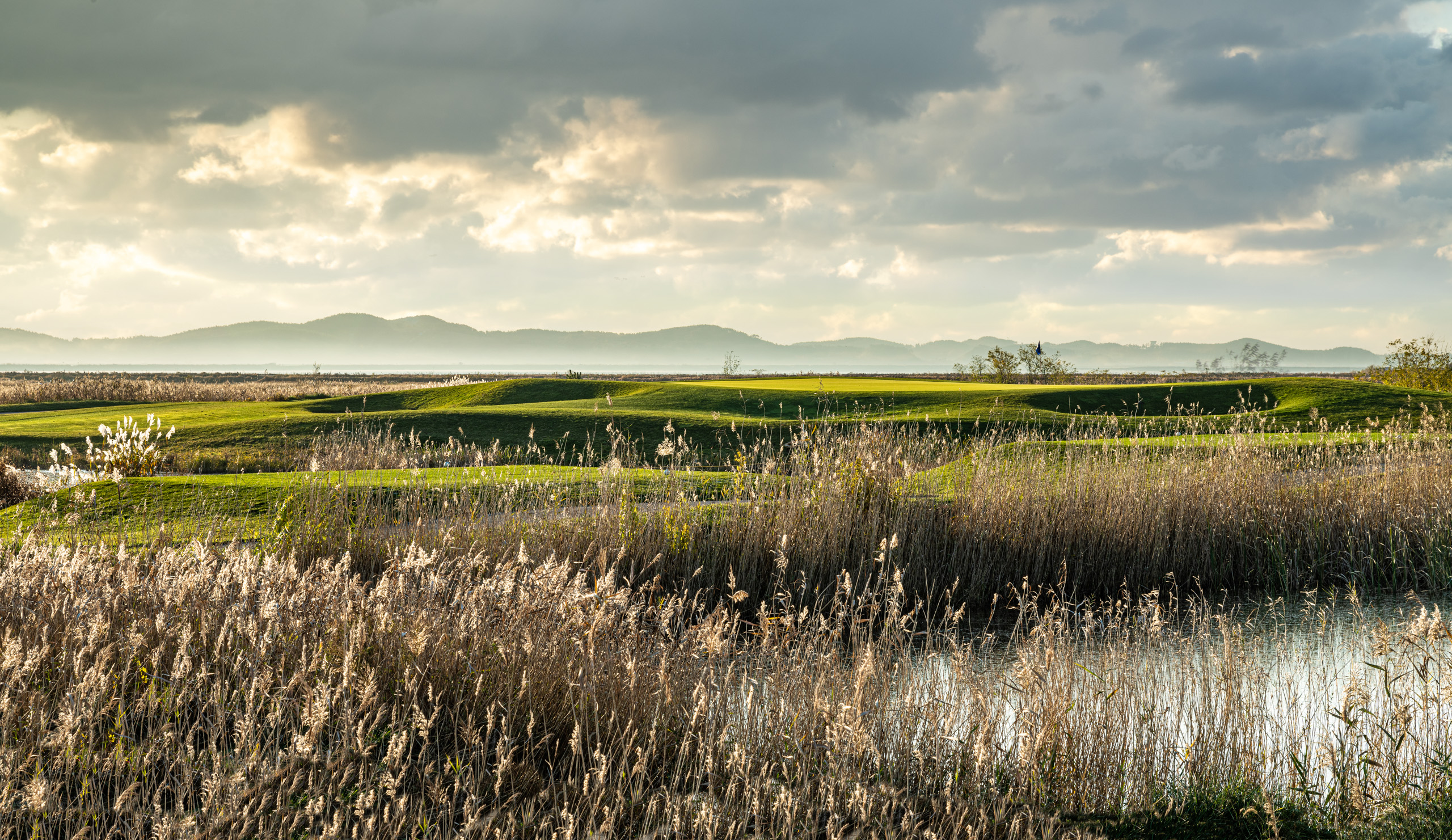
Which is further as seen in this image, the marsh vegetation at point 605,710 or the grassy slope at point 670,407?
the grassy slope at point 670,407

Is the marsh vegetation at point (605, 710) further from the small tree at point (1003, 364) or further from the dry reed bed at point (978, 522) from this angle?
the small tree at point (1003, 364)

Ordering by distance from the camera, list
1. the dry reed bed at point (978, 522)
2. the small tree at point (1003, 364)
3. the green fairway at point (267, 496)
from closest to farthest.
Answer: the green fairway at point (267, 496), the dry reed bed at point (978, 522), the small tree at point (1003, 364)

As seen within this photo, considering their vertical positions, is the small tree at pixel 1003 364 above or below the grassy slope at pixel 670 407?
above

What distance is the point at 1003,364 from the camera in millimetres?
41438

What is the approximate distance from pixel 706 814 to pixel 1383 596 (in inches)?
384

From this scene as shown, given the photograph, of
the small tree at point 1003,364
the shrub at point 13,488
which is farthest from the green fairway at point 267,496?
the small tree at point 1003,364

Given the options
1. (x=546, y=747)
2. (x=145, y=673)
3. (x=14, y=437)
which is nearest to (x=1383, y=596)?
(x=546, y=747)

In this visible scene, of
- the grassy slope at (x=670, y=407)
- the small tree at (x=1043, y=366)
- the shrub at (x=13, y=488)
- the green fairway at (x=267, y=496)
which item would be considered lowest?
the shrub at (x=13, y=488)

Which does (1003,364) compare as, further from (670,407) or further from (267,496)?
(267,496)

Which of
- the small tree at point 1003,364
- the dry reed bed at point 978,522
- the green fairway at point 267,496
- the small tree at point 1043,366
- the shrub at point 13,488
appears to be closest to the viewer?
the green fairway at point 267,496

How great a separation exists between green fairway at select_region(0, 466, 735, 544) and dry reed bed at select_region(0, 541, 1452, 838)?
3.07 m

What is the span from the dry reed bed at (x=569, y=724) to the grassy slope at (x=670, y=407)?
434 inches

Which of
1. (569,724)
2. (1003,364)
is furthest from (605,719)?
(1003,364)

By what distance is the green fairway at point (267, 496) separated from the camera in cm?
804
